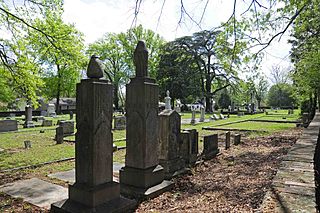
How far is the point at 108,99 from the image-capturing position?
13.7 feet

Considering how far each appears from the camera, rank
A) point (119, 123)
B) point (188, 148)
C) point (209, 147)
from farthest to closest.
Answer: point (119, 123) → point (209, 147) → point (188, 148)

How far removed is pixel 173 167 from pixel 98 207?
2.87 metres

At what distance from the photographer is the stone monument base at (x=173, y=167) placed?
20.4 ft

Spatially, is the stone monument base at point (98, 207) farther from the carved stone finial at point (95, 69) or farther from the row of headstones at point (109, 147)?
the carved stone finial at point (95, 69)

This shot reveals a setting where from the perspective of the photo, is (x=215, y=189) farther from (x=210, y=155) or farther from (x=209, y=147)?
(x=209, y=147)

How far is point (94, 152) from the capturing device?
157 inches

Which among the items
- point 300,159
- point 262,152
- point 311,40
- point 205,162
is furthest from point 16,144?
point 311,40

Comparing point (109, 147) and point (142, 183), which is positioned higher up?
point (109, 147)

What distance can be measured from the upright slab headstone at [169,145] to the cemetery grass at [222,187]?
32 cm

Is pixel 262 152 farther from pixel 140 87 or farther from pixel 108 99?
pixel 108 99

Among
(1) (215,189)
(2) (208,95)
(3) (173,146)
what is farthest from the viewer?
(2) (208,95)

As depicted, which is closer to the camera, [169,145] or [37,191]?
[37,191]

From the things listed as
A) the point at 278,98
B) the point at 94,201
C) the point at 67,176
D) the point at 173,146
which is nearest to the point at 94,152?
the point at 94,201

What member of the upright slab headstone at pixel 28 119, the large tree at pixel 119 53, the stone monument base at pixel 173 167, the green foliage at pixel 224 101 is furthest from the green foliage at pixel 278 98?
the stone monument base at pixel 173 167
